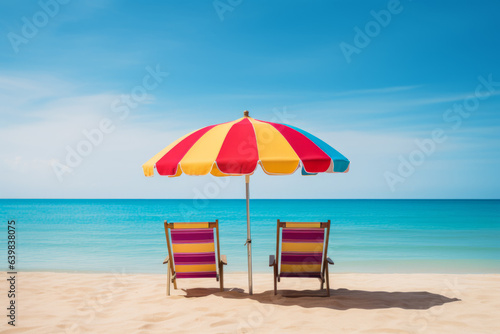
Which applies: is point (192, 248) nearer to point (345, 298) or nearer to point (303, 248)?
point (303, 248)

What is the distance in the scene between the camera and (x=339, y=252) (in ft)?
40.8

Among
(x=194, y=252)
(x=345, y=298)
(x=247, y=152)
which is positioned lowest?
(x=345, y=298)

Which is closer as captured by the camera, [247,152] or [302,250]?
[247,152]

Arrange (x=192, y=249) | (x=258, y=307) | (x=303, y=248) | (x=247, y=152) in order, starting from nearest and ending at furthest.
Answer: (x=247, y=152) < (x=258, y=307) < (x=303, y=248) < (x=192, y=249)

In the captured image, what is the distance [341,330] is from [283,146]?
5.97 ft

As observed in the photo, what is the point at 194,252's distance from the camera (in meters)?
4.80

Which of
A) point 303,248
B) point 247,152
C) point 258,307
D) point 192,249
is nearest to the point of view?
point 247,152

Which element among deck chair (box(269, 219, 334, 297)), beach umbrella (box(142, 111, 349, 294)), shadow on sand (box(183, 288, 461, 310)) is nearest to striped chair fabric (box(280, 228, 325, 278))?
deck chair (box(269, 219, 334, 297))

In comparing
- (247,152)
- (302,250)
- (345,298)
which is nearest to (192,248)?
(302,250)

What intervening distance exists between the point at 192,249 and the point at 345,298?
192 cm

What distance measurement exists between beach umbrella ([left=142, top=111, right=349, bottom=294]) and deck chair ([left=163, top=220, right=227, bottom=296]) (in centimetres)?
77

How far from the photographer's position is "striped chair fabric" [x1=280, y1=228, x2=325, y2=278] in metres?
4.62

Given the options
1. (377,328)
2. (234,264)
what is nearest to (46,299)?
(377,328)

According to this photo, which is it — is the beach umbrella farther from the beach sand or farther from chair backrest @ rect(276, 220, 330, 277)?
the beach sand
